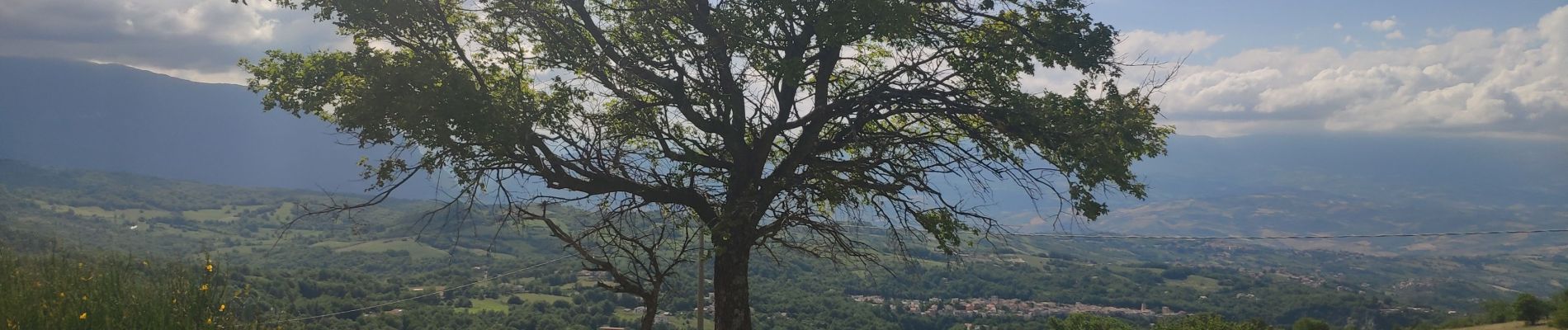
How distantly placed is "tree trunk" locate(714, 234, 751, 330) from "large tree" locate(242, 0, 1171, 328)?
0.02 m

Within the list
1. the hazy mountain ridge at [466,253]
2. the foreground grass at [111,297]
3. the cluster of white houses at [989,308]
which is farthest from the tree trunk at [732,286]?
the cluster of white houses at [989,308]

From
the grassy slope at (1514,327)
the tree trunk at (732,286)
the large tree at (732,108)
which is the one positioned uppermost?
the large tree at (732,108)

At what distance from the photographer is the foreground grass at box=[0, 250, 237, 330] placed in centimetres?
596

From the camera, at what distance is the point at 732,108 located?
31.3 feet

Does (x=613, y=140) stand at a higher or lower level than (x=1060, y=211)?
higher

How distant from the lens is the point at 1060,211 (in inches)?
364

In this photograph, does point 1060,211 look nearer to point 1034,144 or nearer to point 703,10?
point 1034,144

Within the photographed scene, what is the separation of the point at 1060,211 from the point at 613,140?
16.2 feet

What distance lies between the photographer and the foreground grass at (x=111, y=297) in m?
5.96

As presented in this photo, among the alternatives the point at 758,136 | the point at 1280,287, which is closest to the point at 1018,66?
the point at 758,136

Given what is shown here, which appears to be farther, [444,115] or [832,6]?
[832,6]

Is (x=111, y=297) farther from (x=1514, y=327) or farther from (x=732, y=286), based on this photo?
(x=1514, y=327)

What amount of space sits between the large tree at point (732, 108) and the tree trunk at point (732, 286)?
20 mm

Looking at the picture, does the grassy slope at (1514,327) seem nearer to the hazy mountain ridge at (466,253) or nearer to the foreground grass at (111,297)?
the hazy mountain ridge at (466,253)
